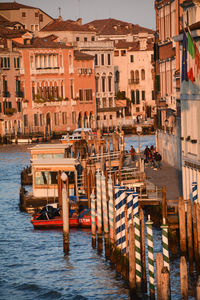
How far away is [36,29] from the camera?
98438mm

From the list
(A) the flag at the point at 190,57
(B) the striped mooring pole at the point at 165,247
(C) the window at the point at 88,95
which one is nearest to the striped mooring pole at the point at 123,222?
(A) the flag at the point at 190,57

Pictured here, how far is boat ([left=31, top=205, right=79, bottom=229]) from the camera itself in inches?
1111

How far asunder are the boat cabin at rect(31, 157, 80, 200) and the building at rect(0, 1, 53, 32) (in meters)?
64.1

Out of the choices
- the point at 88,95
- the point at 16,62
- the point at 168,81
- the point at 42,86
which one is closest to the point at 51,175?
the point at 168,81

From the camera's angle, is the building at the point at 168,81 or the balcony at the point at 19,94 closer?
the building at the point at 168,81

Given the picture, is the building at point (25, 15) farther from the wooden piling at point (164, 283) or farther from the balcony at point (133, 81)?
the wooden piling at point (164, 283)

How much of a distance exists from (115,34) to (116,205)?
85122mm

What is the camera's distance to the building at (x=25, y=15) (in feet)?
314

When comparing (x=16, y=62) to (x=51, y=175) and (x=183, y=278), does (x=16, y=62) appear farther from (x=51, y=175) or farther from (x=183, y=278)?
(x=183, y=278)

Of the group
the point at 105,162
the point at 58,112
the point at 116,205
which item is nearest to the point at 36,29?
the point at 58,112

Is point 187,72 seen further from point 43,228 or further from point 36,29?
point 36,29

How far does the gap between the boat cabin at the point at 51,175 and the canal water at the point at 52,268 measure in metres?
1.53

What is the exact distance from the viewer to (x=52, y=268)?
23.2 meters

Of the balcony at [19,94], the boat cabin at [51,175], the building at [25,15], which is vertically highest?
the building at [25,15]
